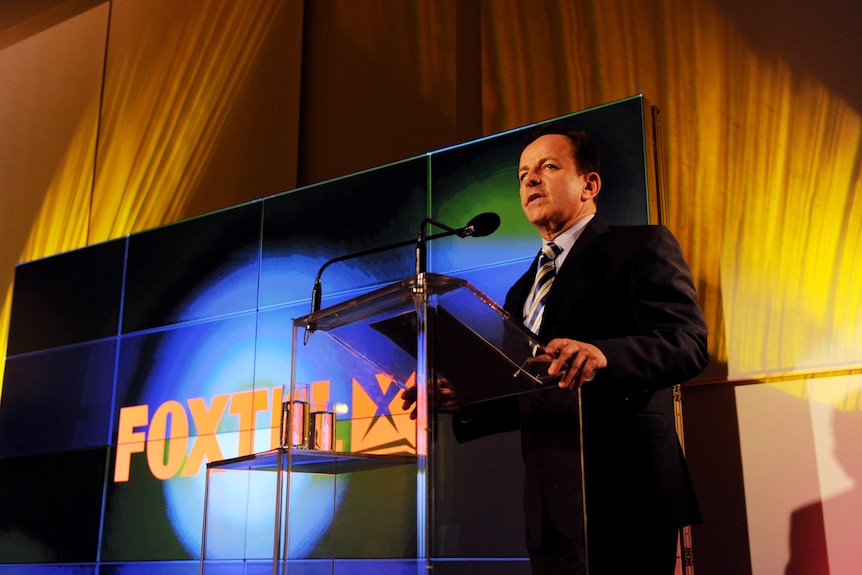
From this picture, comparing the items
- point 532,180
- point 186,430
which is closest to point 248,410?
point 186,430

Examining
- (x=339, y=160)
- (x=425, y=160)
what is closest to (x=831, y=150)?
(x=425, y=160)

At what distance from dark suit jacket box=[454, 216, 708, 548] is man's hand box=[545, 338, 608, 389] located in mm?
36

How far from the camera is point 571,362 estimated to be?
5.67 ft

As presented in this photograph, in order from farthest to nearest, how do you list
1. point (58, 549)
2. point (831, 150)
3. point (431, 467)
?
point (58, 549) → point (831, 150) → point (431, 467)

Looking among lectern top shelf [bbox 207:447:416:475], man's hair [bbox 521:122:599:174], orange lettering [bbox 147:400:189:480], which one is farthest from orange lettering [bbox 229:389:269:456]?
lectern top shelf [bbox 207:447:416:475]

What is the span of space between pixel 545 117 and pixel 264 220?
4.70 feet

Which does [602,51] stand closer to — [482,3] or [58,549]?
[482,3]

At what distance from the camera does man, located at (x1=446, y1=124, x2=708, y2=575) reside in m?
1.69

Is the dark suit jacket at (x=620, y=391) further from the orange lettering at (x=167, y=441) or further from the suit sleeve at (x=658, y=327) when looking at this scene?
the orange lettering at (x=167, y=441)

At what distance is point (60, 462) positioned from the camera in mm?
4734

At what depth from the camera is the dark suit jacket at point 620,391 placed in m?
1.72

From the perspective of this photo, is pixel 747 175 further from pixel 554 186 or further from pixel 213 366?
pixel 213 366

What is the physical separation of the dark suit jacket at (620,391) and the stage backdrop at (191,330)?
76cm

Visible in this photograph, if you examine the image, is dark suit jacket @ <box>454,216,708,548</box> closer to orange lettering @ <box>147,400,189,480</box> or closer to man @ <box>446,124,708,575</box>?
man @ <box>446,124,708,575</box>
